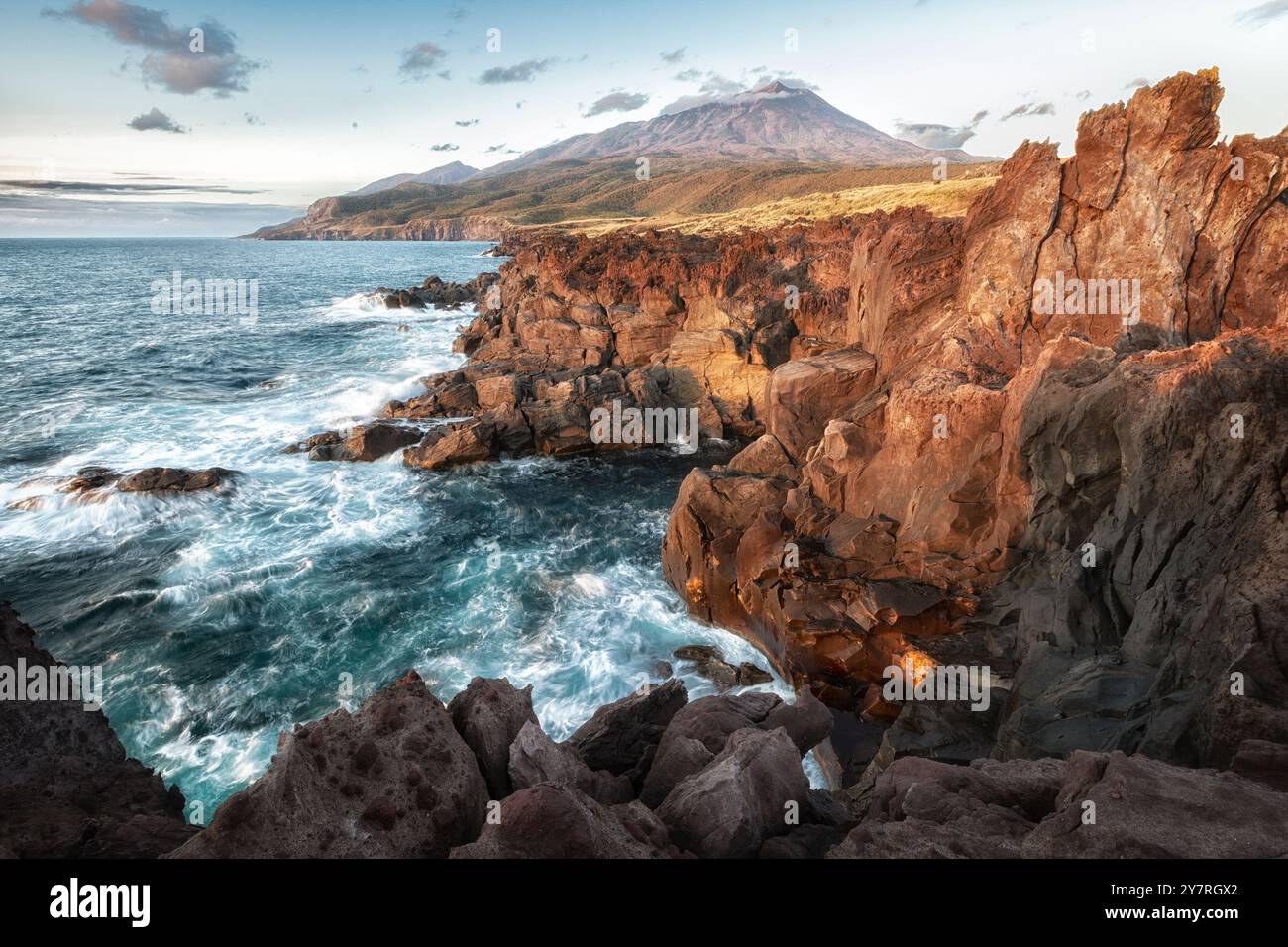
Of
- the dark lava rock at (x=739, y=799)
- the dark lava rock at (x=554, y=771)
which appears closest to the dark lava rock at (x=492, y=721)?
the dark lava rock at (x=554, y=771)

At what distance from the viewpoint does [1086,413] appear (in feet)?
56.3

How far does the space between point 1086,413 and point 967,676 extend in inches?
301

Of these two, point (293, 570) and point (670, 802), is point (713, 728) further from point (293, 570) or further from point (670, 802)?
point (293, 570)

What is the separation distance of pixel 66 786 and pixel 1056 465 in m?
22.1

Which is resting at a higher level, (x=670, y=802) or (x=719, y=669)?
(x=670, y=802)

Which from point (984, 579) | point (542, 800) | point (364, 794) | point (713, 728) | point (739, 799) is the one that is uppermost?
point (542, 800)

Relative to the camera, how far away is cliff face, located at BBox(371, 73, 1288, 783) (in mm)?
12305

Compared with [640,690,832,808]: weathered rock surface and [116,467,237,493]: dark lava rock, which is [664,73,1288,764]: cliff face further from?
[116,467,237,493]: dark lava rock

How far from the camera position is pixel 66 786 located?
8820mm

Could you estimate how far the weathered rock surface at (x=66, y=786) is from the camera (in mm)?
7605

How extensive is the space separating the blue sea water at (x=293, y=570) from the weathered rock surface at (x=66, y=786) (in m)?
10.4

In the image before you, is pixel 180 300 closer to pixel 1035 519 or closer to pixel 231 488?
pixel 231 488

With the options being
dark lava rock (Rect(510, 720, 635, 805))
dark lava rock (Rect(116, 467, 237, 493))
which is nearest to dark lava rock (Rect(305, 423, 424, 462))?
dark lava rock (Rect(116, 467, 237, 493))

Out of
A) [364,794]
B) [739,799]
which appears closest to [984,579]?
[739,799]
